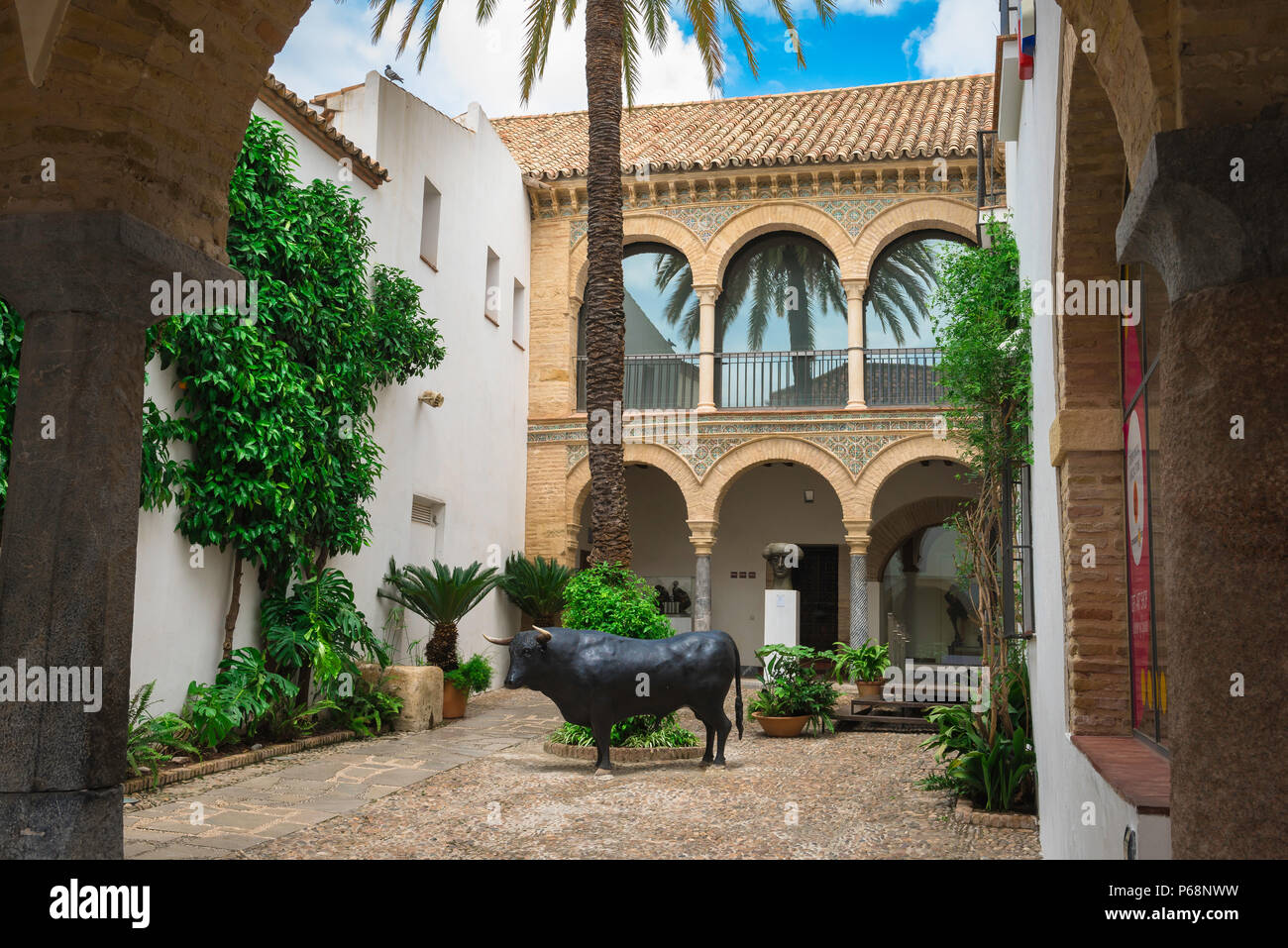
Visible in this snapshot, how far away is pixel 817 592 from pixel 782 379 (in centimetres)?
419

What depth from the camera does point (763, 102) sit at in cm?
2041

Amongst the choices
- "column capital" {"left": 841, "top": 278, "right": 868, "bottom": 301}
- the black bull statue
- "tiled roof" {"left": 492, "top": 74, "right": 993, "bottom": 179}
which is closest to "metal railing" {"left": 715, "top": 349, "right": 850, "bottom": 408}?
"column capital" {"left": 841, "top": 278, "right": 868, "bottom": 301}

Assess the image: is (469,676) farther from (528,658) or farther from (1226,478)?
(1226,478)

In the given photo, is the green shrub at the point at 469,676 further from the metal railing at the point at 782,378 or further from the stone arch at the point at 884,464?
the metal railing at the point at 782,378

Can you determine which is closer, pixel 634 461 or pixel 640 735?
pixel 640 735

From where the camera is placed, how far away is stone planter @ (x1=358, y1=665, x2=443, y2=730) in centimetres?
1024

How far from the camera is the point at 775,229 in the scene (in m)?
17.3

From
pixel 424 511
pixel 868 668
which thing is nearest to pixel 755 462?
pixel 868 668

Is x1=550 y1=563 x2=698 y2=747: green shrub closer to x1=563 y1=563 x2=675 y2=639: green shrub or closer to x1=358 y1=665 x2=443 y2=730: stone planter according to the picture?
x1=563 y1=563 x2=675 y2=639: green shrub

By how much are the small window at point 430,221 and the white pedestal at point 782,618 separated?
593 centimetres

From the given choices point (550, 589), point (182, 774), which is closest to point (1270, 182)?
point (182, 774)

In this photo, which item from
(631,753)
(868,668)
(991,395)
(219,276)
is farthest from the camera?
(868,668)

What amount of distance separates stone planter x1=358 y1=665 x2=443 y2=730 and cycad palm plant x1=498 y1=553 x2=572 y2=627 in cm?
512
